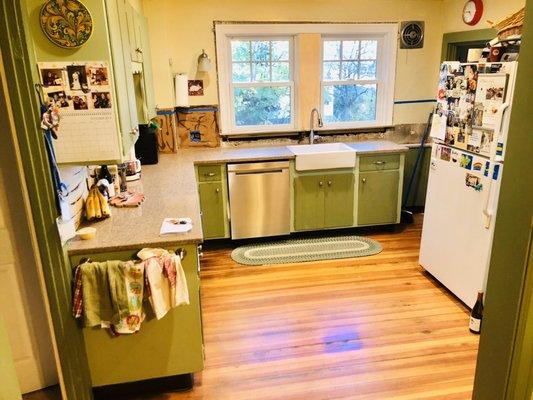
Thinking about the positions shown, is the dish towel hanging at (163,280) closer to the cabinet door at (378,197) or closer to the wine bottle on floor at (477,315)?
the wine bottle on floor at (477,315)

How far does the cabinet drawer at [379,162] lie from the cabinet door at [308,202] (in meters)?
0.45

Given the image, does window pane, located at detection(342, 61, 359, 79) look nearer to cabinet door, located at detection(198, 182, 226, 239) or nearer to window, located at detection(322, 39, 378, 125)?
window, located at detection(322, 39, 378, 125)

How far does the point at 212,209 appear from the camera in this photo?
3.96 m

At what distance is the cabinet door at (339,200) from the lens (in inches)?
161

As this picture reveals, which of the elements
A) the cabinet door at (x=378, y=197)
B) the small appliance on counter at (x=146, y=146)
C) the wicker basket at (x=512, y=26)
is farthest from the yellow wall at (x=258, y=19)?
the wicker basket at (x=512, y=26)

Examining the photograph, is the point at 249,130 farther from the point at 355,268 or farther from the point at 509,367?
the point at 509,367

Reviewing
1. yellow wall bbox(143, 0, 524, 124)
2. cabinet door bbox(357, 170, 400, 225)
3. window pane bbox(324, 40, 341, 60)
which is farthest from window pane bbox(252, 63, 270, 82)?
cabinet door bbox(357, 170, 400, 225)

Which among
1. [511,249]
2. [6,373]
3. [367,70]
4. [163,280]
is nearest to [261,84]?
[367,70]

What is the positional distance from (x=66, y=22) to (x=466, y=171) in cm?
255

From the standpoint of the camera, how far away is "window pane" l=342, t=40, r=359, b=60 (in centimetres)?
442

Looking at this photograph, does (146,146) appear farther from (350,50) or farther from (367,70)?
(367,70)

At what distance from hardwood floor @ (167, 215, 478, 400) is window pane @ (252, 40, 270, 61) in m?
2.11

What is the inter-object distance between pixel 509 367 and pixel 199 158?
3.09m

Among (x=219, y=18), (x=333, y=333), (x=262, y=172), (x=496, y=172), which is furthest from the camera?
(x=219, y=18)
